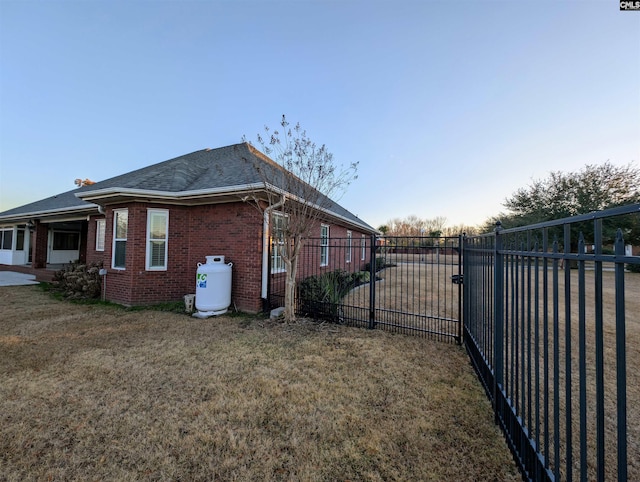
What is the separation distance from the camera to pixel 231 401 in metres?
3.01

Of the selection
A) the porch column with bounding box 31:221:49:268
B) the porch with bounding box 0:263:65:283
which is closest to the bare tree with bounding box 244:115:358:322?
the porch with bounding box 0:263:65:283

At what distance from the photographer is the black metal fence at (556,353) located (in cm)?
111

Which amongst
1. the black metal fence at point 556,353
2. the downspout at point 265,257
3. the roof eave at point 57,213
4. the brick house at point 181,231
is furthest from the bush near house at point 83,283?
the black metal fence at point 556,353

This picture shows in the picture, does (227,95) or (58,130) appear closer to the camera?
(227,95)

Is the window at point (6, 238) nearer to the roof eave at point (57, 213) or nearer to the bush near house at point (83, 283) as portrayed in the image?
the roof eave at point (57, 213)

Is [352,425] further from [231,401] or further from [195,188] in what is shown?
[195,188]

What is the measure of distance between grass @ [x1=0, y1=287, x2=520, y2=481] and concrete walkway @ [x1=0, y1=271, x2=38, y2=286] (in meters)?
8.55

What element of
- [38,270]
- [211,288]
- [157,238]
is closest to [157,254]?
[157,238]

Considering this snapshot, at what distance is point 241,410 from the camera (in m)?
2.84

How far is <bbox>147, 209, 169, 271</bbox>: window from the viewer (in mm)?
7504

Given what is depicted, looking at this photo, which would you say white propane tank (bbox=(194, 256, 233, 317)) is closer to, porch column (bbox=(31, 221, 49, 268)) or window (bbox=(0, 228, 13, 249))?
porch column (bbox=(31, 221, 49, 268))

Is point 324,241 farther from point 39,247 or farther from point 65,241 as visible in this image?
point 65,241

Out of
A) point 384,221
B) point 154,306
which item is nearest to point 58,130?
point 154,306

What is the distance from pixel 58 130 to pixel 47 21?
4741 millimetres
